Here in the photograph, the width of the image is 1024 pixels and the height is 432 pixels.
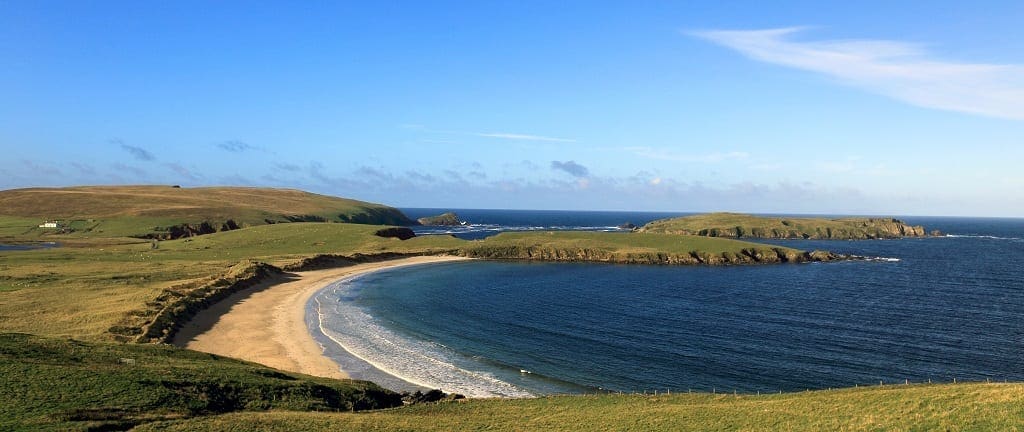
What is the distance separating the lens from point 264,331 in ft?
206

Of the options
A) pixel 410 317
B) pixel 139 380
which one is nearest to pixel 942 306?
pixel 410 317

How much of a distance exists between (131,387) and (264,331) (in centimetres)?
3290

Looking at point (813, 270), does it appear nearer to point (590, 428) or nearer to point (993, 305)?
point (993, 305)

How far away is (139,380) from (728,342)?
173 ft

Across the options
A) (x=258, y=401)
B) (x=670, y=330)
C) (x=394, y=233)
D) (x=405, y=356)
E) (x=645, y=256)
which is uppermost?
(x=394, y=233)

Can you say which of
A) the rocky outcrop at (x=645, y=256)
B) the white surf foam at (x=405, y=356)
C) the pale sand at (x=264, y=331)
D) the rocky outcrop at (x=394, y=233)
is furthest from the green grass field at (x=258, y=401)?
the rocky outcrop at (x=394, y=233)

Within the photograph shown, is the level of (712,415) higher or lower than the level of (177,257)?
lower

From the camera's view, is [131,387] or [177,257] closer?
[131,387]

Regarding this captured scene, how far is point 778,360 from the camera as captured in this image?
178 ft

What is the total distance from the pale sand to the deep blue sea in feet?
10.3

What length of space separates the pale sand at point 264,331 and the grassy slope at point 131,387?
832 centimetres

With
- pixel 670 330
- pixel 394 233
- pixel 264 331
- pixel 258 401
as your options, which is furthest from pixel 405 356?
pixel 394 233

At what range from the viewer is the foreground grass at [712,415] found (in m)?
25.3

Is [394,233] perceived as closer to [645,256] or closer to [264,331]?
[645,256]
